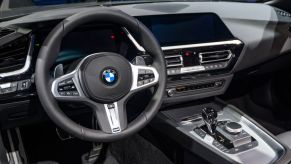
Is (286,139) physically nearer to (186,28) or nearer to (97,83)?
(186,28)

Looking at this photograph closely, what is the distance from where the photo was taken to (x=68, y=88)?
1.38 m

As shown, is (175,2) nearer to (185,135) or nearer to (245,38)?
(245,38)

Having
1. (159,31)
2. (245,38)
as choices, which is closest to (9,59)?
(159,31)

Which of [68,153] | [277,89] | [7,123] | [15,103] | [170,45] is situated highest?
[170,45]

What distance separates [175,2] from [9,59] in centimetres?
103

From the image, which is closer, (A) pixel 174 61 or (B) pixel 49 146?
(A) pixel 174 61

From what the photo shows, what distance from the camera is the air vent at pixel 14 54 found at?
4.89 feet

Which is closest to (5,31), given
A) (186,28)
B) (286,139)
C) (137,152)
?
(186,28)

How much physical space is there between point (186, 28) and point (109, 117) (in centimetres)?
78

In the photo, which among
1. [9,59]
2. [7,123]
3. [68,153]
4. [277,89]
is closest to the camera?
[9,59]

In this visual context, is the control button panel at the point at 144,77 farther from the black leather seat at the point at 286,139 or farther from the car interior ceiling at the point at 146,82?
the black leather seat at the point at 286,139

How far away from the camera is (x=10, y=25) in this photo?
1.49 metres

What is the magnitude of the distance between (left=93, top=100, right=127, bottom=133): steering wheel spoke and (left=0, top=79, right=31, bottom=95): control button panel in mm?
Result: 343

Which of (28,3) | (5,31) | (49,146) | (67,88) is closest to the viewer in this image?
(67,88)
